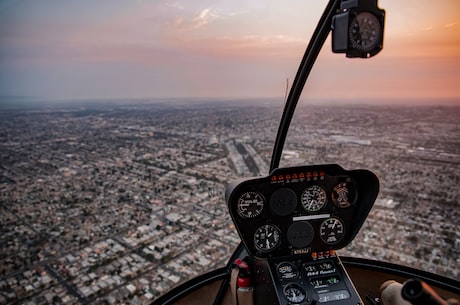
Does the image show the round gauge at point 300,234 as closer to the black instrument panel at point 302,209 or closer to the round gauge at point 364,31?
the black instrument panel at point 302,209

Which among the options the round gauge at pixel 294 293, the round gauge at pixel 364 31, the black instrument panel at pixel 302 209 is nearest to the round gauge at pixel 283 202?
the black instrument panel at pixel 302 209

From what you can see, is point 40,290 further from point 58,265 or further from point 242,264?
point 242,264

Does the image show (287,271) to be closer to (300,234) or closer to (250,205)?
(300,234)

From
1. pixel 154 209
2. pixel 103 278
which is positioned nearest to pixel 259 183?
pixel 103 278

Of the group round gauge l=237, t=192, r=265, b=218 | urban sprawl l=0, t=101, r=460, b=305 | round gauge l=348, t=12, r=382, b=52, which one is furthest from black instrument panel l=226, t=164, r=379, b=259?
round gauge l=348, t=12, r=382, b=52

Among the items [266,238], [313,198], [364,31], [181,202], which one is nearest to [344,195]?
[313,198]

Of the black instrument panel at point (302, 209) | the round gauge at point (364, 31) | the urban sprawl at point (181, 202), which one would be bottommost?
the urban sprawl at point (181, 202)

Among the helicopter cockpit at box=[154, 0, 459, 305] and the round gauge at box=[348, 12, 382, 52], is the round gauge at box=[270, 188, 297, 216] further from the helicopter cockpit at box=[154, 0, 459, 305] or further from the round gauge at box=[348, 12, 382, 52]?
the round gauge at box=[348, 12, 382, 52]
